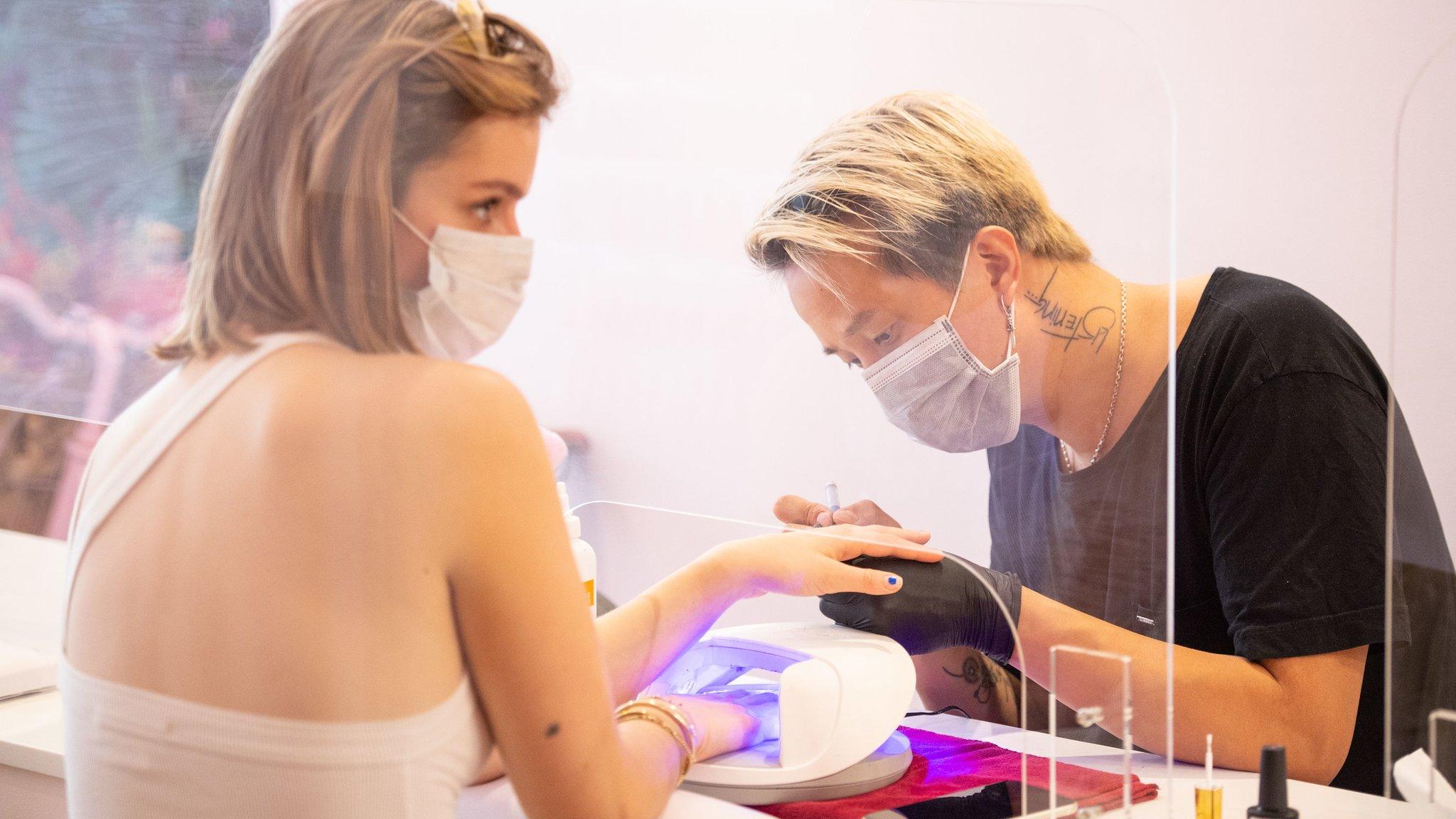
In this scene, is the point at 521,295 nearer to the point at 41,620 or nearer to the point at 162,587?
the point at 162,587

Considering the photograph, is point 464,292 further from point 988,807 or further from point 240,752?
point 988,807

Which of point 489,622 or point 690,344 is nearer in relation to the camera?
point 489,622

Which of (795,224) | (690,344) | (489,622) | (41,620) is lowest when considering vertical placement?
(41,620)

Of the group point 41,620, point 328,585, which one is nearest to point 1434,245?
point 328,585

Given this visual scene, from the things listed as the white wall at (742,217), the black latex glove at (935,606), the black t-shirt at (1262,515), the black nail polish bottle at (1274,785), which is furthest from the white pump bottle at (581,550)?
the black nail polish bottle at (1274,785)

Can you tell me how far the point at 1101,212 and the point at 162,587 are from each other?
735 millimetres

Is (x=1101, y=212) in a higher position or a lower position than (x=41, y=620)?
higher

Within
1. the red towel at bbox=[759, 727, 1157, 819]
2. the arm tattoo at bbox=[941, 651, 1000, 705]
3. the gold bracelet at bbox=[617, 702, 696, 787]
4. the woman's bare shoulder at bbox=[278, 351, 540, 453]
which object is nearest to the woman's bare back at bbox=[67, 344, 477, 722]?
the woman's bare shoulder at bbox=[278, 351, 540, 453]

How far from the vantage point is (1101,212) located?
87 centimetres

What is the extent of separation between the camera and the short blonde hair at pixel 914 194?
2.96 ft

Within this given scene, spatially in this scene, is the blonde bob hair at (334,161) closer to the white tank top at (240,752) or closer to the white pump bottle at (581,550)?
the white tank top at (240,752)

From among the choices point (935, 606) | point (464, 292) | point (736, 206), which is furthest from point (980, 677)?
point (464, 292)

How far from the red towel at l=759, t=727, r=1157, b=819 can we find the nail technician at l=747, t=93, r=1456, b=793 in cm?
8

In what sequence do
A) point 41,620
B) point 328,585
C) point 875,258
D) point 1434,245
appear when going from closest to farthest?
point 328,585 < point 1434,245 < point 875,258 < point 41,620
